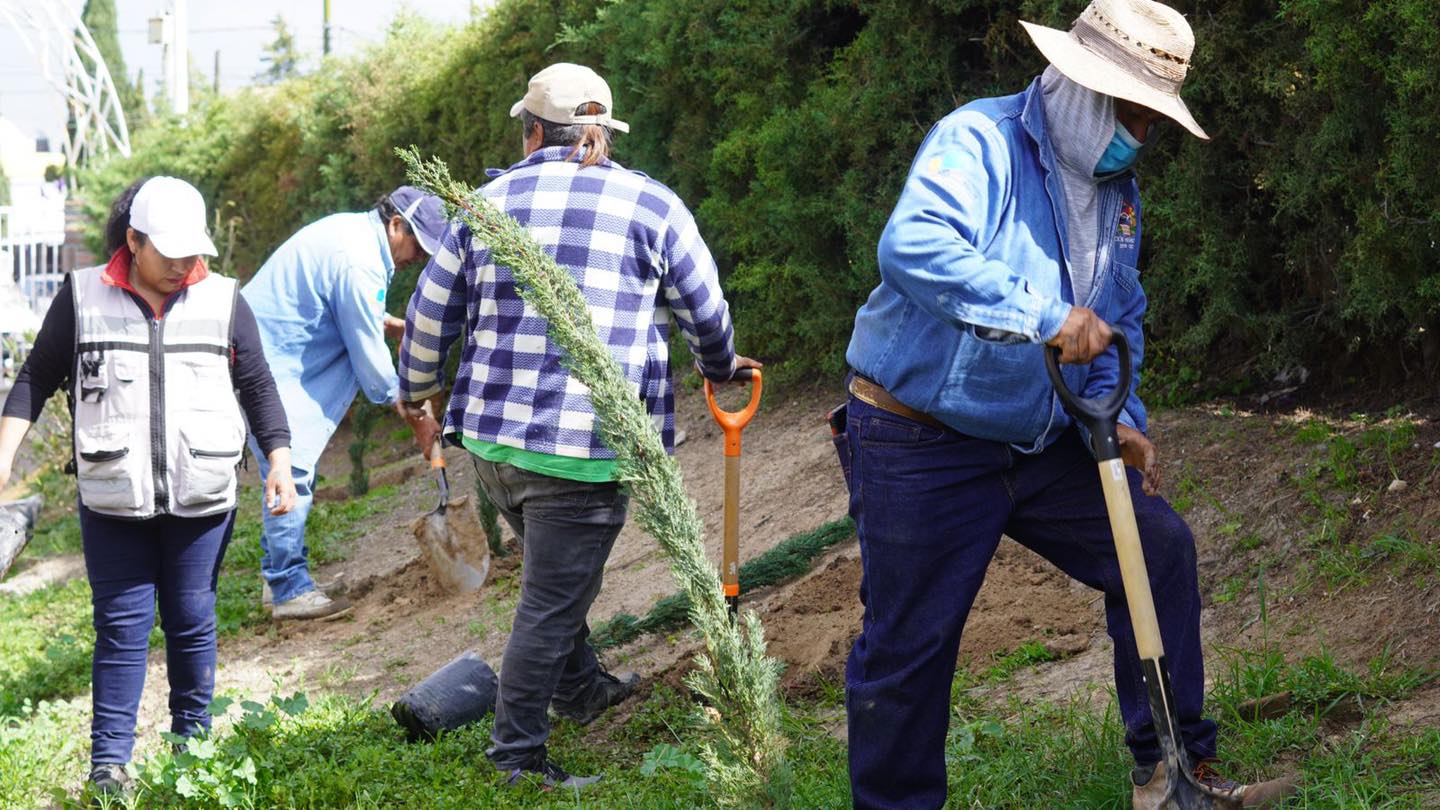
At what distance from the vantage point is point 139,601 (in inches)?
169

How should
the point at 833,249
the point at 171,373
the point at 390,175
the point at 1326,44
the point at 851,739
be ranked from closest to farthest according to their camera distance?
the point at 851,739, the point at 171,373, the point at 1326,44, the point at 833,249, the point at 390,175

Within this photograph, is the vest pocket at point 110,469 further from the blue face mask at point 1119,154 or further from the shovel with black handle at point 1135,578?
the blue face mask at point 1119,154

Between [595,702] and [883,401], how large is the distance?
2171mm

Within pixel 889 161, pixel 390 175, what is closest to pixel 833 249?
pixel 889 161

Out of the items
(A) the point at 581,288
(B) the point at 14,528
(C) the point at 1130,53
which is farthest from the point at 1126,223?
(B) the point at 14,528

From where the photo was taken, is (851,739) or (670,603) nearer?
(851,739)

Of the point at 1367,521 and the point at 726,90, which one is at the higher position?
the point at 726,90

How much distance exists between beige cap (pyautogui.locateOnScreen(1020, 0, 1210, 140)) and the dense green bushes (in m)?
1.97

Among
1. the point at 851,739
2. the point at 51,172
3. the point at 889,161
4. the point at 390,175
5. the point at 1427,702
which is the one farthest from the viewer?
the point at 51,172

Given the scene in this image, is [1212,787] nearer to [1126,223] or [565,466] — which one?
[1126,223]

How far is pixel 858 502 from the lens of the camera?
308 centimetres

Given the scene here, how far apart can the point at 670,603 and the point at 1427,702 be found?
2.68m

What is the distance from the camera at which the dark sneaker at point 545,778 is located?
3961 mm

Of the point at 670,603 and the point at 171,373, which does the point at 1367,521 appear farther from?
the point at 171,373
